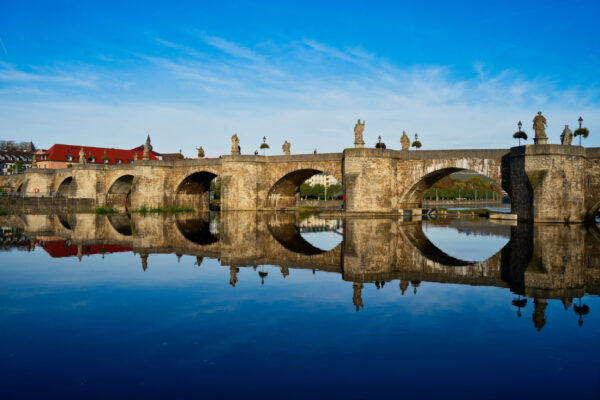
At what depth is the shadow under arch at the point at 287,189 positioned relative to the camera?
1974 inches

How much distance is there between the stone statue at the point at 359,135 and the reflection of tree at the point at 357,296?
30302 millimetres

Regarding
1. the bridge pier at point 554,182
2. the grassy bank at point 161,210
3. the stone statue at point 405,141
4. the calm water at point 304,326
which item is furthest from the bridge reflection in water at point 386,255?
the grassy bank at point 161,210

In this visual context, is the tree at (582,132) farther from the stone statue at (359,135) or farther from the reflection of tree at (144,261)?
the reflection of tree at (144,261)

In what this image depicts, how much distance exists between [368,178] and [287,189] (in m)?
15.0

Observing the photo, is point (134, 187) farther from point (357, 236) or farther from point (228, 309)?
point (228, 309)

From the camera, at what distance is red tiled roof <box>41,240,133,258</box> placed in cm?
1852

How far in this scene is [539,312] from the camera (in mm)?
8859

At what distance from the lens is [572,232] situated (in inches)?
973

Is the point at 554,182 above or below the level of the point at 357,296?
above

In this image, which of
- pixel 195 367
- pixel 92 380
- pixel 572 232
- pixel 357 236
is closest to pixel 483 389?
pixel 195 367

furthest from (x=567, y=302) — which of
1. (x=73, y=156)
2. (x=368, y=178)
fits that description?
(x=73, y=156)

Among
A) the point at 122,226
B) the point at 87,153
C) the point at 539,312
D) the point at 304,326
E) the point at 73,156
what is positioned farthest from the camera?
the point at 73,156

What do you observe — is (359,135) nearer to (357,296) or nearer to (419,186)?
(419,186)

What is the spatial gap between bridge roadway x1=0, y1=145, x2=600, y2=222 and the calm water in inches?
666
